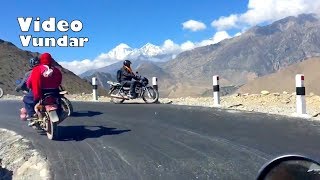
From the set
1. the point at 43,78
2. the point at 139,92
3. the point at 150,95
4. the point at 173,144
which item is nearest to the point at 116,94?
the point at 139,92

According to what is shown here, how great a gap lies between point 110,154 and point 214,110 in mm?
5929

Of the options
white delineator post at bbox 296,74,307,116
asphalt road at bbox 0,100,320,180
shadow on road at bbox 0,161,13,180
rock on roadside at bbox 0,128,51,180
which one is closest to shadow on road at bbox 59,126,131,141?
asphalt road at bbox 0,100,320,180

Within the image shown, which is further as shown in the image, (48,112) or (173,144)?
(48,112)

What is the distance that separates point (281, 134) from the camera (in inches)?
325

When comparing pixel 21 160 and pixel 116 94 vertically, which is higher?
pixel 116 94

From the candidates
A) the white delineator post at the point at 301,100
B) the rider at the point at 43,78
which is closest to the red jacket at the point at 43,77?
the rider at the point at 43,78

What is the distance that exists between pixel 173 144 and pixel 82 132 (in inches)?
104

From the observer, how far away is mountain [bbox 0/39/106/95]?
6202 centimetres

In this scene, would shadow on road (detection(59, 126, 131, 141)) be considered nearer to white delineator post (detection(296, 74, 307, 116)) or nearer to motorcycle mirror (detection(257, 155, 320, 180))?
white delineator post (detection(296, 74, 307, 116))

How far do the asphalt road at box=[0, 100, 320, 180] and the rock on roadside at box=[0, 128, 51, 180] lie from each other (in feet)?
0.51

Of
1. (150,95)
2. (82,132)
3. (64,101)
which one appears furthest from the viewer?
(150,95)

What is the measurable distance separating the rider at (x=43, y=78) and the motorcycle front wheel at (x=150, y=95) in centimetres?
767

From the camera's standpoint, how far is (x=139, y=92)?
17359 millimetres

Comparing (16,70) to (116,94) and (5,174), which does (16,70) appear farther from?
(5,174)
